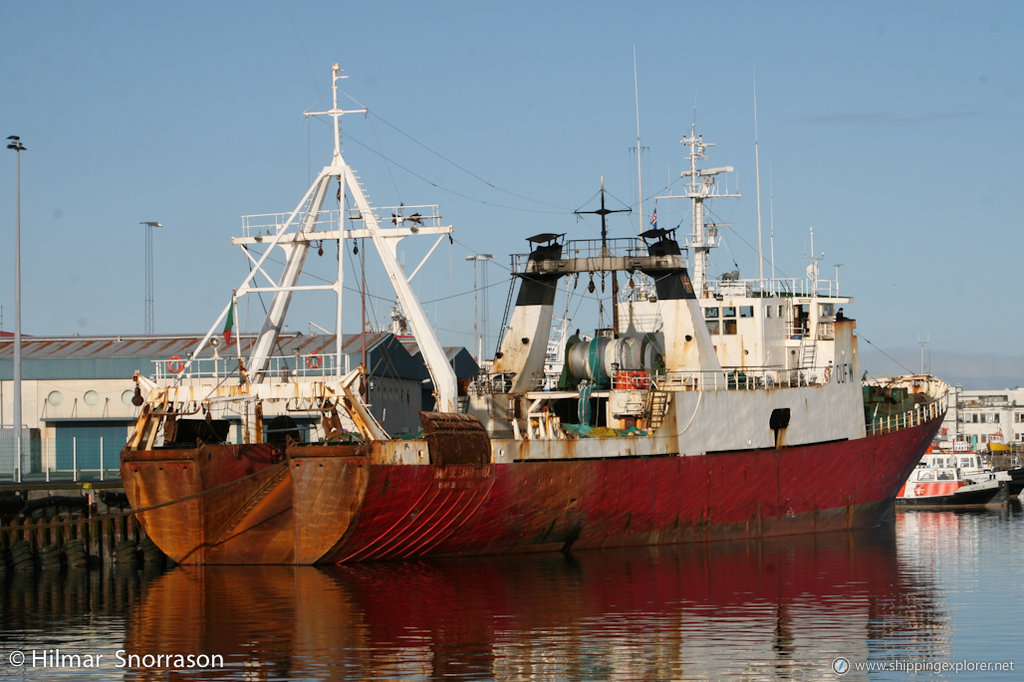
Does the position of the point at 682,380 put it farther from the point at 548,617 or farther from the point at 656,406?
the point at 548,617

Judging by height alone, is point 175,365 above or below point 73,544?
above

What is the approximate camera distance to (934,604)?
71.9 ft

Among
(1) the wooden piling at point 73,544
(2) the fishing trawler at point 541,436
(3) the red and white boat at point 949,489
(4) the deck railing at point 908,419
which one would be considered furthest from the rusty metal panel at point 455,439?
(3) the red and white boat at point 949,489

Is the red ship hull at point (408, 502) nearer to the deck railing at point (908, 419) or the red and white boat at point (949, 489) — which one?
the deck railing at point (908, 419)

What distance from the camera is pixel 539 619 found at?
20.4 metres

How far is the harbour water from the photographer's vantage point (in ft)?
55.7

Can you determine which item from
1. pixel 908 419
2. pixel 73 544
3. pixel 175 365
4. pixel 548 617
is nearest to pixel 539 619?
pixel 548 617

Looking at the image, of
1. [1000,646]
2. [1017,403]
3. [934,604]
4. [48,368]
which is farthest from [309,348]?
[1017,403]

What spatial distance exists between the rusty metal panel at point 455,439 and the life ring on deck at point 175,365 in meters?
5.23

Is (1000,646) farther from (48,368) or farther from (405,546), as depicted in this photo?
(48,368)

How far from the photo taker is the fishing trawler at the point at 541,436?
2595cm

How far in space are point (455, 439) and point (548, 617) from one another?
6536 millimetres

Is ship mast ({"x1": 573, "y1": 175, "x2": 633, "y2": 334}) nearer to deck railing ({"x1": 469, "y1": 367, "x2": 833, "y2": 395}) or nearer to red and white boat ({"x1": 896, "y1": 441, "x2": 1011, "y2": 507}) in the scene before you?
deck railing ({"x1": 469, "y1": 367, "x2": 833, "y2": 395})

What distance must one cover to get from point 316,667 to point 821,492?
2010 cm
